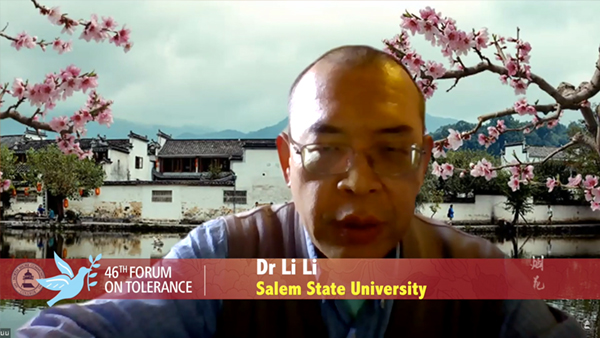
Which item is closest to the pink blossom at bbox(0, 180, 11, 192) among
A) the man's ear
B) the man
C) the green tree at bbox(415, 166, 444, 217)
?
the man

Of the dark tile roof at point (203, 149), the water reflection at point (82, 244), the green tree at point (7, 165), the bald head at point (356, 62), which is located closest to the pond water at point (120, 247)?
the water reflection at point (82, 244)

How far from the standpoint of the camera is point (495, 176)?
1.90 metres

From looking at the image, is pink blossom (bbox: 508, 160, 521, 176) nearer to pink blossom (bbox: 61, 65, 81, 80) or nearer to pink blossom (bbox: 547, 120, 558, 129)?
pink blossom (bbox: 547, 120, 558, 129)

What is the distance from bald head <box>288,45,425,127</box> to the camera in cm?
100

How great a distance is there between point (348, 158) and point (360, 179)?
5cm

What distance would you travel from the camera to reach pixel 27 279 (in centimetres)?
148

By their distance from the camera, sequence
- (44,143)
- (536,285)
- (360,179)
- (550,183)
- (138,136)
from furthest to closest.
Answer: (550,183), (138,136), (44,143), (536,285), (360,179)

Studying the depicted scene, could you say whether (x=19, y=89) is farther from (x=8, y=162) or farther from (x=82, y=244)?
(x=82, y=244)

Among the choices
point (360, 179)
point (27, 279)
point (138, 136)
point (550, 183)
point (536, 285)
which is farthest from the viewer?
point (550, 183)

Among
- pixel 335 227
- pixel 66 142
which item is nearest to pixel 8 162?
pixel 66 142

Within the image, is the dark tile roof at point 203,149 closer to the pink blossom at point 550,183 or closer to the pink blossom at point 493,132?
the pink blossom at point 493,132

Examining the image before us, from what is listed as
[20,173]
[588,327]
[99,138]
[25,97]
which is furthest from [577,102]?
[20,173]

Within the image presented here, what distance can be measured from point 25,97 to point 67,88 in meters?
0.13

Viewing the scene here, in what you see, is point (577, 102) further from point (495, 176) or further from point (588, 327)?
point (588, 327)
